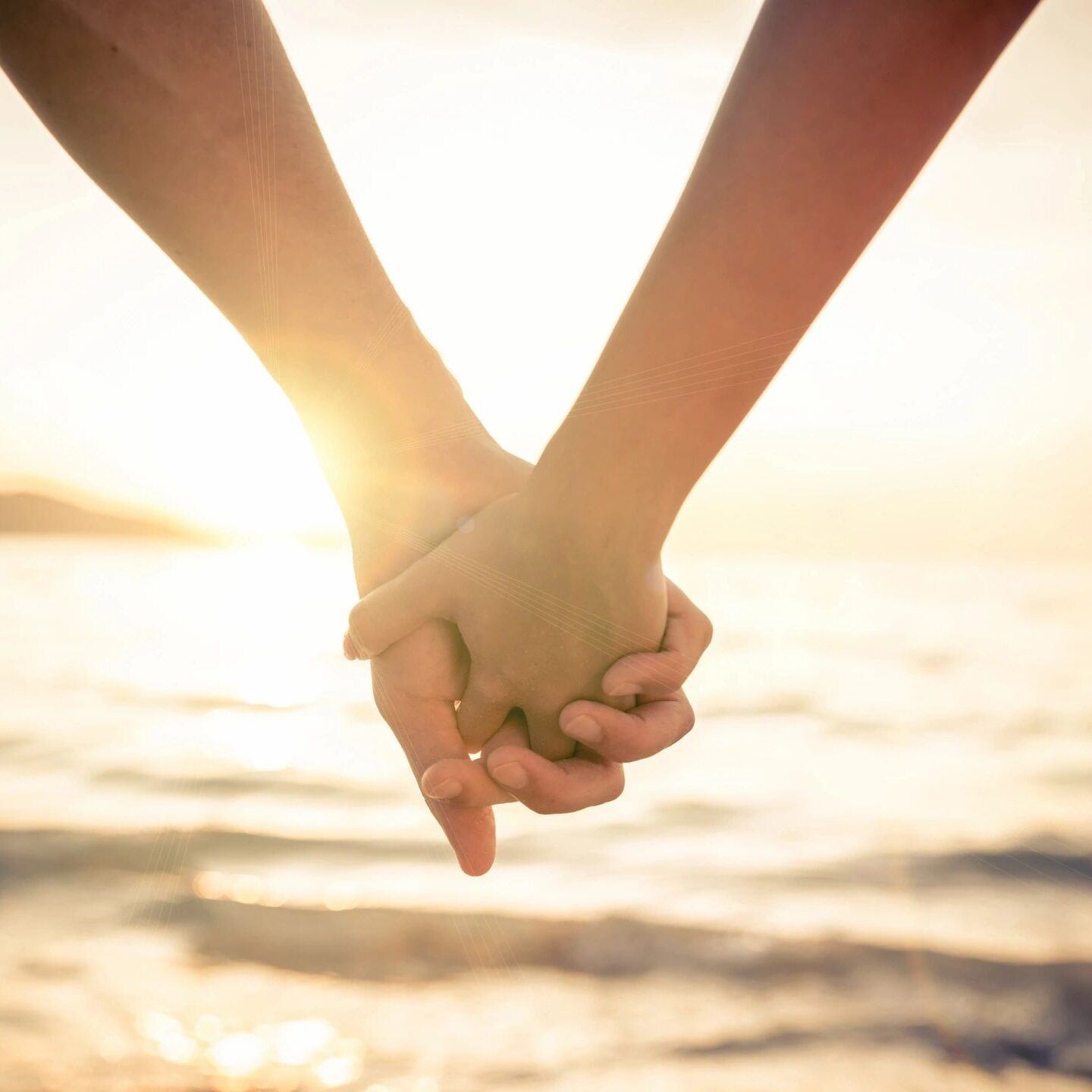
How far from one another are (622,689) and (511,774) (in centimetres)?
24

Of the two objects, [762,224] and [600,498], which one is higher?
[762,224]

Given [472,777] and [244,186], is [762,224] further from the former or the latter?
[472,777]

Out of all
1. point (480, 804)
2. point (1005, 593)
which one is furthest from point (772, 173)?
point (1005, 593)

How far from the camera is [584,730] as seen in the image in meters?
1.60

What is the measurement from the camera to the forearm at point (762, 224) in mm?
1144

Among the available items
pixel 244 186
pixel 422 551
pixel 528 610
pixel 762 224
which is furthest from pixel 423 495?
pixel 762 224

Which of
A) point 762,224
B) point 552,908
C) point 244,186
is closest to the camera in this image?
point 762,224

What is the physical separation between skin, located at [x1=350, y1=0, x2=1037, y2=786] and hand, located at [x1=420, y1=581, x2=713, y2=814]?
0.05 ft

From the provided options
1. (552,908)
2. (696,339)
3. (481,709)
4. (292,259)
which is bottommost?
(481,709)

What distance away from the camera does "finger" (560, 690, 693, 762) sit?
160 centimetres

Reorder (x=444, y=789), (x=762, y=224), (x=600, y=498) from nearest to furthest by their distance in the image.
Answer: (x=762, y=224), (x=600, y=498), (x=444, y=789)

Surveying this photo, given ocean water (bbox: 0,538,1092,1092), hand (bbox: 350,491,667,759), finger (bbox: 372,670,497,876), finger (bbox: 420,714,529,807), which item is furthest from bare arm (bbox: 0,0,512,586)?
ocean water (bbox: 0,538,1092,1092)

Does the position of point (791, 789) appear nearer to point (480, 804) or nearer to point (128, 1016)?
point (128, 1016)

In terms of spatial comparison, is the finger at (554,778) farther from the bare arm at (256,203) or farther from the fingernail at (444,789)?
the bare arm at (256,203)
